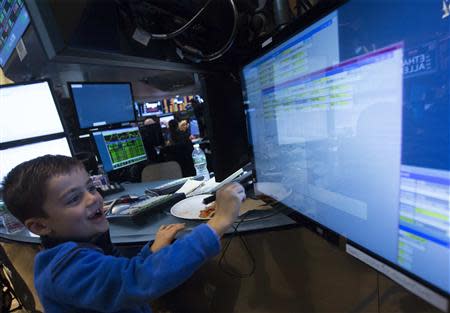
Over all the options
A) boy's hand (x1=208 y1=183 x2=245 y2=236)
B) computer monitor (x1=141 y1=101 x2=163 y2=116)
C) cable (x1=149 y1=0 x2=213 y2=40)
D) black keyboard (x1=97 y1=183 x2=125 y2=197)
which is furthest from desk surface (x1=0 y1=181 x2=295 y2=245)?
computer monitor (x1=141 y1=101 x2=163 y2=116)

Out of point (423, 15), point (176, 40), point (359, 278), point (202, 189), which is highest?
point (176, 40)

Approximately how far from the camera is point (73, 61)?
55 centimetres

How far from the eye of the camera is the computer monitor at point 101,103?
1.81 m

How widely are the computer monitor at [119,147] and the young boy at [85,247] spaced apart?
1.10 m

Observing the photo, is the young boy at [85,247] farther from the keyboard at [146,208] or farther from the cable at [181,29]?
the cable at [181,29]

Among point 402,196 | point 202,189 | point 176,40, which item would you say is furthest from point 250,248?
point 176,40

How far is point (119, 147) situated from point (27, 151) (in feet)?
2.00

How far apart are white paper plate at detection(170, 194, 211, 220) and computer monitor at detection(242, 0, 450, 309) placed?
1.25 ft

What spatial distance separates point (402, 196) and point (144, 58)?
0.68 metres

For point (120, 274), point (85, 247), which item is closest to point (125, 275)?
point (120, 274)

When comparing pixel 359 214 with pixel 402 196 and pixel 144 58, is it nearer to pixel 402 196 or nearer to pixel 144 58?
pixel 402 196

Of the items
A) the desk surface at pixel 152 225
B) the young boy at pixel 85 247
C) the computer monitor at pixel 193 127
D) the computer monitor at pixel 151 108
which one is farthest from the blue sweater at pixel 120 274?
the computer monitor at pixel 151 108

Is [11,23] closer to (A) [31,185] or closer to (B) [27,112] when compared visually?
(B) [27,112]

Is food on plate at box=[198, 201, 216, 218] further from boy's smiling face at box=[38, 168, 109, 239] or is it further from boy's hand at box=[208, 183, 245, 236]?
boy's smiling face at box=[38, 168, 109, 239]
